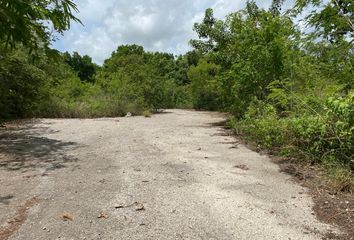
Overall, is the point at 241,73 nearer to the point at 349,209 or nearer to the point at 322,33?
the point at 322,33

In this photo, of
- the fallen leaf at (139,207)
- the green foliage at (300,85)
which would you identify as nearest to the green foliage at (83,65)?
→ the green foliage at (300,85)

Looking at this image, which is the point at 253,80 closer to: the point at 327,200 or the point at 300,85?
the point at 300,85

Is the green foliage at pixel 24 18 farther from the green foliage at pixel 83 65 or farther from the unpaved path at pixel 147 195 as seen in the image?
the green foliage at pixel 83 65

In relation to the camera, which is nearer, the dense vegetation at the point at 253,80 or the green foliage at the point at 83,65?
the dense vegetation at the point at 253,80

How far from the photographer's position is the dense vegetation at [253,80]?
20.4ft

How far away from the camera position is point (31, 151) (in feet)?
28.8

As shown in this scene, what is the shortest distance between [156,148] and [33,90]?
30.7 ft

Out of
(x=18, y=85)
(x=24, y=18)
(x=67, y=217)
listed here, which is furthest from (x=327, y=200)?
(x=18, y=85)

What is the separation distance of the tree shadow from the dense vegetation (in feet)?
6.43

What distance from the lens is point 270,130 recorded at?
897 centimetres

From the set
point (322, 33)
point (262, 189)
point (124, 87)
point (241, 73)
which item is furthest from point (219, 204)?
point (124, 87)

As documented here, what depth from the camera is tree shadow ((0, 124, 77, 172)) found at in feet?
24.1

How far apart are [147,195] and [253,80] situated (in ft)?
27.6

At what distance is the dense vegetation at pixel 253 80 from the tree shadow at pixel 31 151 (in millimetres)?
1961
